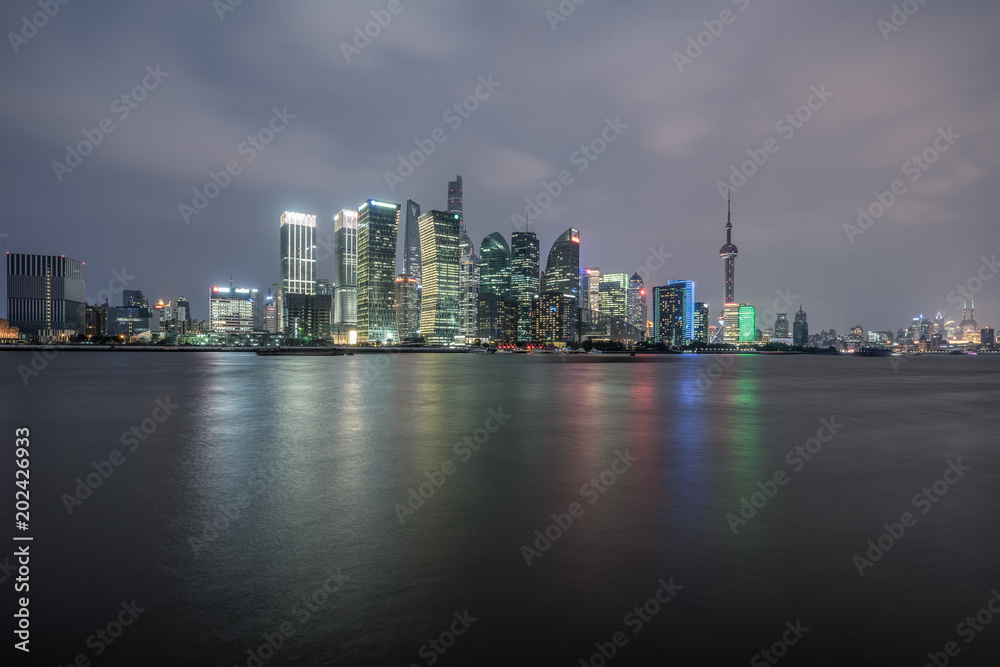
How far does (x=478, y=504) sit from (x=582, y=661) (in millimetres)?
6857

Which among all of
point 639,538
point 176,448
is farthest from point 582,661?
point 176,448

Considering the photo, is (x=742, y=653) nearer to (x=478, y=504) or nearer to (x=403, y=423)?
(x=478, y=504)

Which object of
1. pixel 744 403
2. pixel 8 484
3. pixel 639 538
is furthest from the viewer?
pixel 744 403

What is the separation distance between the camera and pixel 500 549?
10148 mm

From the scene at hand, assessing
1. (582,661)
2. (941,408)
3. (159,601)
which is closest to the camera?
(582,661)

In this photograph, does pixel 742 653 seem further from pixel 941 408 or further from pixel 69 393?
pixel 69 393

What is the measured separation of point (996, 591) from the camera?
8719mm

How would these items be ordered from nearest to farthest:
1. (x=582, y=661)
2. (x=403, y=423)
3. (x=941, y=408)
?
(x=582, y=661) → (x=403, y=423) → (x=941, y=408)

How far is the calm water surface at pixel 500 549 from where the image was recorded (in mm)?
7051

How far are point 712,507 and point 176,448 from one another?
2141 cm

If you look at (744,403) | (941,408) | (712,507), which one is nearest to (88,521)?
(712,507)

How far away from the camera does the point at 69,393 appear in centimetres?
4381

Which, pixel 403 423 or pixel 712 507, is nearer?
pixel 712 507

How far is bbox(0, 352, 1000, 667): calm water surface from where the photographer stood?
→ 7.05m
